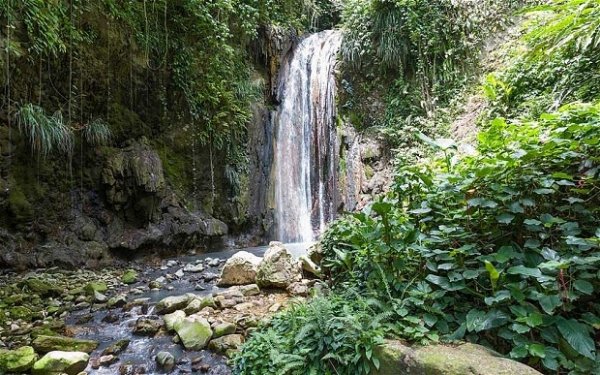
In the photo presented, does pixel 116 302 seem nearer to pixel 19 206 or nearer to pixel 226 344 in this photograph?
pixel 226 344

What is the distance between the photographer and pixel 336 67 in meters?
10.1

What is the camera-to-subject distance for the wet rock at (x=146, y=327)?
12.0ft

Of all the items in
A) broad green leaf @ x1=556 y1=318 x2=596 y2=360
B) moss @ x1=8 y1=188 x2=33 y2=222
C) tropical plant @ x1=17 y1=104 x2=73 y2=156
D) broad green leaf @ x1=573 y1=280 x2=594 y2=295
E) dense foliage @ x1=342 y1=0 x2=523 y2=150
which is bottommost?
broad green leaf @ x1=556 y1=318 x2=596 y2=360

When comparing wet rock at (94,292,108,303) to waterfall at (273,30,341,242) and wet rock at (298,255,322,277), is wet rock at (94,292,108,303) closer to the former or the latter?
wet rock at (298,255,322,277)

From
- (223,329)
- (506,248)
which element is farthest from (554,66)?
(223,329)

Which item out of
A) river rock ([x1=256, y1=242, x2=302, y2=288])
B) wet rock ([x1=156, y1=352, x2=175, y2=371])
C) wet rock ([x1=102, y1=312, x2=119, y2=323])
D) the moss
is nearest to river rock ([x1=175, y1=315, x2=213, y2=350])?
wet rock ([x1=156, y1=352, x2=175, y2=371])

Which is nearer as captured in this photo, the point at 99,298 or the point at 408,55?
the point at 99,298

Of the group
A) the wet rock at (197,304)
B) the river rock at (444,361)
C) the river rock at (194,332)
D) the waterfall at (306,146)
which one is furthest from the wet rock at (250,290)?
the waterfall at (306,146)

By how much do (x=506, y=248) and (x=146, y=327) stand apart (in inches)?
134

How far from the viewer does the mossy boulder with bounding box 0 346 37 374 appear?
9.04ft

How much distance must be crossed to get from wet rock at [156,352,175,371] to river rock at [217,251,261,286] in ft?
6.43

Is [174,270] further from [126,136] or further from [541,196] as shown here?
[541,196]

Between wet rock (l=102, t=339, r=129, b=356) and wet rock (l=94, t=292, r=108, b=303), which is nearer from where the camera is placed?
wet rock (l=102, t=339, r=129, b=356)

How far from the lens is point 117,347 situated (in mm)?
3330
